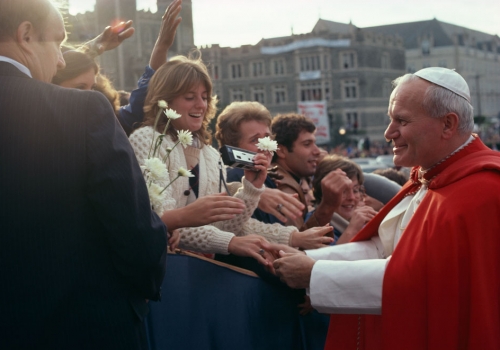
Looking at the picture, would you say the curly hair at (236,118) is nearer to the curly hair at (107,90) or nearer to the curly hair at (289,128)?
the curly hair at (289,128)

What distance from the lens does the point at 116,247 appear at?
84.0 inches

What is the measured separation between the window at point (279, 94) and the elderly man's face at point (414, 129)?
235ft

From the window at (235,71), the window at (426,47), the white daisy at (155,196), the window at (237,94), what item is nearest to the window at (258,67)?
the window at (235,71)

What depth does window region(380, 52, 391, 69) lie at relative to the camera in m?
76.7

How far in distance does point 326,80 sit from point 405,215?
7120cm

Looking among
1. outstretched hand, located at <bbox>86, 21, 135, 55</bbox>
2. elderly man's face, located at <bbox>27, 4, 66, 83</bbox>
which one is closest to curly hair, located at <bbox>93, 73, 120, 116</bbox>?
outstretched hand, located at <bbox>86, 21, 135, 55</bbox>

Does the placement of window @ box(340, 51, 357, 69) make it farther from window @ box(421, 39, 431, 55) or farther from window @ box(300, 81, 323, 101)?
window @ box(421, 39, 431, 55)

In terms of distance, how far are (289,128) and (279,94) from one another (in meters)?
70.1

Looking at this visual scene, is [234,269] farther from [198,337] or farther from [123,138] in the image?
[123,138]

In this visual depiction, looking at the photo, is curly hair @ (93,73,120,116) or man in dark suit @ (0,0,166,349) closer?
man in dark suit @ (0,0,166,349)

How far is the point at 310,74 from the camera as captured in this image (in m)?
73.2

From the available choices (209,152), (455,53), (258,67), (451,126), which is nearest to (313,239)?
(209,152)

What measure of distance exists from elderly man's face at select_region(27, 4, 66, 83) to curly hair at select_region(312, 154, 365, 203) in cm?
278

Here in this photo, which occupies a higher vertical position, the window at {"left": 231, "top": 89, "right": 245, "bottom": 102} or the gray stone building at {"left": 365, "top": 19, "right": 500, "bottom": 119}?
the gray stone building at {"left": 365, "top": 19, "right": 500, "bottom": 119}
